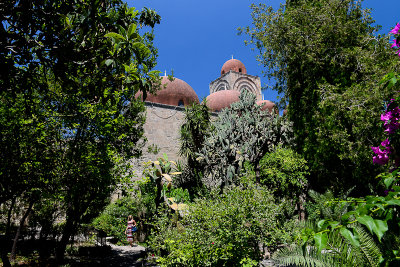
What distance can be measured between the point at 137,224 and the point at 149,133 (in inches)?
333

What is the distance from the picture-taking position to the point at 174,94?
80.4 ft

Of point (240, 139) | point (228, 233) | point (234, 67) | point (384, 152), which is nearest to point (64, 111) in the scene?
point (228, 233)

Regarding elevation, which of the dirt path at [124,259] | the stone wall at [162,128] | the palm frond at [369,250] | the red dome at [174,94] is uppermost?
the red dome at [174,94]

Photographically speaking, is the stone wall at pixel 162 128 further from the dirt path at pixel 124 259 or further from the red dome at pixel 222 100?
the dirt path at pixel 124 259

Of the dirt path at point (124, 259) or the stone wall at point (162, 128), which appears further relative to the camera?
the stone wall at point (162, 128)

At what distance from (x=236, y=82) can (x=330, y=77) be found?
24128 mm

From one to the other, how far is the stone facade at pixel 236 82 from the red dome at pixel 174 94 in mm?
11464

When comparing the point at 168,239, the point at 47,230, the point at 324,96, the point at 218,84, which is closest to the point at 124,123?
the point at 168,239

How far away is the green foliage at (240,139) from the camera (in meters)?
12.5

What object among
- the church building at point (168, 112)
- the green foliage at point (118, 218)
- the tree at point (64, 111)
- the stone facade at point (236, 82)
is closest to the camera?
the tree at point (64, 111)

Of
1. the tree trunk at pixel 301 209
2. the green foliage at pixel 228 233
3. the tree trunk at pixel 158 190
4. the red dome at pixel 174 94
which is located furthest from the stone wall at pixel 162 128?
the green foliage at pixel 228 233

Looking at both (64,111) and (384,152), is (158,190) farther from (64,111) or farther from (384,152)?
(384,152)

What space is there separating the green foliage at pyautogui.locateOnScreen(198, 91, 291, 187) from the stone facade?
21003mm

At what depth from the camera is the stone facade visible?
36188mm
